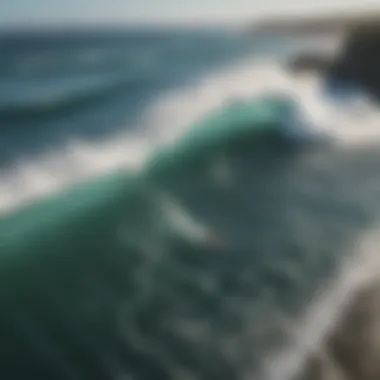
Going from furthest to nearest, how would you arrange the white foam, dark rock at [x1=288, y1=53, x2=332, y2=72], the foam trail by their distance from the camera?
dark rock at [x1=288, y1=53, x2=332, y2=72], the white foam, the foam trail

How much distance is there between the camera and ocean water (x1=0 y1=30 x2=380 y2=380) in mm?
1124

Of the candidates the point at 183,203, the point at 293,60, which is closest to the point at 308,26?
the point at 293,60

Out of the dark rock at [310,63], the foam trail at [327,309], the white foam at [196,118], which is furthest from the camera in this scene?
the dark rock at [310,63]

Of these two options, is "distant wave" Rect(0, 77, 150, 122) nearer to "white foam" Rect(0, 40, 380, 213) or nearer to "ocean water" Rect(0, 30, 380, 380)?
"ocean water" Rect(0, 30, 380, 380)

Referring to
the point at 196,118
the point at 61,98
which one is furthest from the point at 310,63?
the point at 61,98

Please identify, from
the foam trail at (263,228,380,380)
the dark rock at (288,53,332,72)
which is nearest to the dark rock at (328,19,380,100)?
the dark rock at (288,53,332,72)

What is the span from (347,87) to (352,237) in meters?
0.56

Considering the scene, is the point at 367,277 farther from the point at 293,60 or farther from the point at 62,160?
the point at 62,160

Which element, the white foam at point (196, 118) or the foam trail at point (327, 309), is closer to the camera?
the foam trail at point (327, 309)

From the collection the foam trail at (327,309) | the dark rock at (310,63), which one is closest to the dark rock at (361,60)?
the dark rock at (310,63)

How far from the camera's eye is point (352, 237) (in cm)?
142

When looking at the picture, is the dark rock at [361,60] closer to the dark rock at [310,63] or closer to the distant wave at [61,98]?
the dark rock at [310,63]

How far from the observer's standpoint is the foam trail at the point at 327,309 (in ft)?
3.65

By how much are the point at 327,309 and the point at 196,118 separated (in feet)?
2.32
